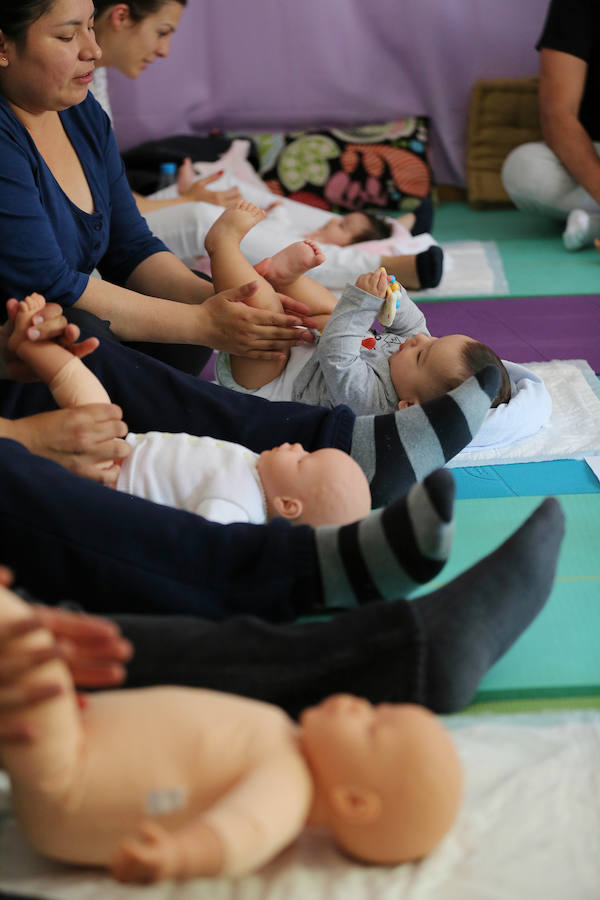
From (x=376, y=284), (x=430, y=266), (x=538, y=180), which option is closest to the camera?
(x=376, y=284)

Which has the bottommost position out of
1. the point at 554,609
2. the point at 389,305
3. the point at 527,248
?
the point at 527,248

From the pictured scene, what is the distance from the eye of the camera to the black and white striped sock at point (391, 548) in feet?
3.40

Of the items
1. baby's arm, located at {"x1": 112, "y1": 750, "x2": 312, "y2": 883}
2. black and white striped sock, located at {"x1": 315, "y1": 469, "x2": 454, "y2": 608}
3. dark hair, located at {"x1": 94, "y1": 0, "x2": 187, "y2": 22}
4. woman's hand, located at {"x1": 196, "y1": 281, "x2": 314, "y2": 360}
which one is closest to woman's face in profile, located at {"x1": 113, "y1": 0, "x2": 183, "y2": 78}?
dark hair, located at {"x1": 94, "y1": 0, "x2": 187, "y2": 22}

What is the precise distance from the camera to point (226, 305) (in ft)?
5.21

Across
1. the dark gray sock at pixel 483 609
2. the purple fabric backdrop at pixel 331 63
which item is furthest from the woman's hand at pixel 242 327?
the purple fabric backdrop at pixel 331 63

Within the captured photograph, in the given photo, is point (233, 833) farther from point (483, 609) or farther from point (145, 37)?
point (145, 37)

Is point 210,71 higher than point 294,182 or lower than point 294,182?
higher

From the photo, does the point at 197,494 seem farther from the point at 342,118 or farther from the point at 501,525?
the point at 342,118

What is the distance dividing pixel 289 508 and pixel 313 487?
45 millimetres

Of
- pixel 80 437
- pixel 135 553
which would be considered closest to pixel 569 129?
pixel 80 437

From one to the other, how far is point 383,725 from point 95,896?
0.28m

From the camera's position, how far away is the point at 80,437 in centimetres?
120

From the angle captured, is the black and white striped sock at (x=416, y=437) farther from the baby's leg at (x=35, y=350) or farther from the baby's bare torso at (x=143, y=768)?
the baby's bare torso at (x=143, y=768)

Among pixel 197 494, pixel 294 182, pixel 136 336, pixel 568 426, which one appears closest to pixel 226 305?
pixel 136 336
